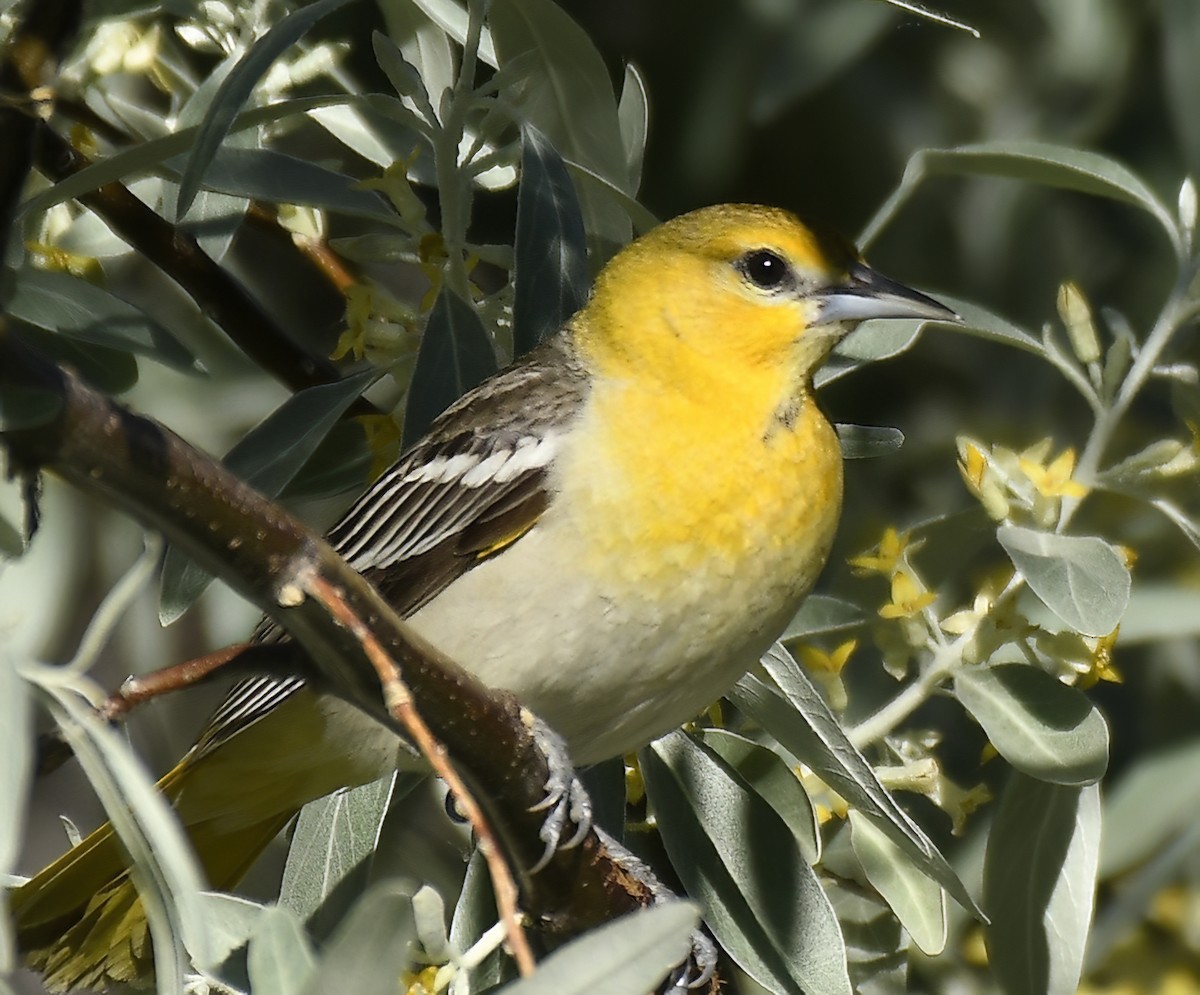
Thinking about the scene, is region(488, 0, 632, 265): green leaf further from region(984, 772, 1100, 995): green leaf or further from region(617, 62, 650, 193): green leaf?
region(984, 772, 1100, 995): green leaf

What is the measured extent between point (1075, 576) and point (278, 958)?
108cm

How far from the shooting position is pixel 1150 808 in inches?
124

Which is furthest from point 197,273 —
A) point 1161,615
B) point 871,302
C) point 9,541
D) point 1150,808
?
point 1150,808

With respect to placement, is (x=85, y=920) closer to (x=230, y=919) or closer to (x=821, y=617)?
(x=230, y=919)

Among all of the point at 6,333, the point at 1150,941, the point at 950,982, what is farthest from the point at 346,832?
the point at 1150,941

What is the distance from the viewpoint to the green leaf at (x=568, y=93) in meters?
2.28

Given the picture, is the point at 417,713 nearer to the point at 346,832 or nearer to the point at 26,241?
the point at 346,832

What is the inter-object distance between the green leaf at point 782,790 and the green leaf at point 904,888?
0.20 ft

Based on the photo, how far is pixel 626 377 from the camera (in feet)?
7.79

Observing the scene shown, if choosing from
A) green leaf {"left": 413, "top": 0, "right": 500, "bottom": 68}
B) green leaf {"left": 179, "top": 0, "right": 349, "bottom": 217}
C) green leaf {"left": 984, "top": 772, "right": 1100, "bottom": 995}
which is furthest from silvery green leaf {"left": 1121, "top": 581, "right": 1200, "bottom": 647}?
green leaf {"left": 179, "top": 0, "right": 349, "bottom": 217}

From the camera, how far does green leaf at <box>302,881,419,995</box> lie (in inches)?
47.9

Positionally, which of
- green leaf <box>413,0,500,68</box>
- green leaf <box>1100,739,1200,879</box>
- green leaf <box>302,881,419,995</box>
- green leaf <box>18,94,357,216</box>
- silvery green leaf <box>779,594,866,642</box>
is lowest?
green leaf <box>1100,739,1200,879</box>

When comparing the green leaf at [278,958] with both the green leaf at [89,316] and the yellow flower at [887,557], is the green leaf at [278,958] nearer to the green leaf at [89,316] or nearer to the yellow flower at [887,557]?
the green leaf at [89,316]

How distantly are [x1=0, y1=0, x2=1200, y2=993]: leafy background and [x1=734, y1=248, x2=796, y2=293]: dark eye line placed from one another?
0.40 ft
